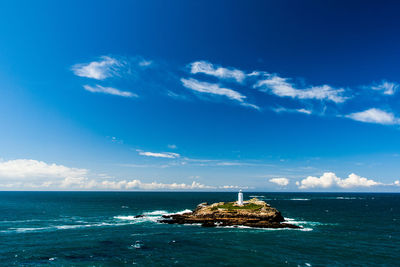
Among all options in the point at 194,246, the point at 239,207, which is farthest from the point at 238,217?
the point at 194,246

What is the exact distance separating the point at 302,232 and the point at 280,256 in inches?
954

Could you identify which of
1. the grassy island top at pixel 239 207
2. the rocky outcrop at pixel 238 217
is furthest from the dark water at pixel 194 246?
the grassy island top at pixel 239 207

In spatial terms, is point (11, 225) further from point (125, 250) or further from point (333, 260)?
point (333, 260)

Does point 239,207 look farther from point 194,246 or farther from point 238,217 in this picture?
point 194,246

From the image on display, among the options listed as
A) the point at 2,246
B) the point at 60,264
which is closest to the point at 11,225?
the point at 2,246

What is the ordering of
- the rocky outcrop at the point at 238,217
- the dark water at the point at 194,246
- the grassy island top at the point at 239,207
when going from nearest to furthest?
the dark water at the point at 194,246 → the rocky outcrop at the point at 238,217 → the grassy island top at the point at 239,207

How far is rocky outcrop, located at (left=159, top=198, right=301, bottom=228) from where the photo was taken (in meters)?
77.4

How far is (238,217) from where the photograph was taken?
3268 inches

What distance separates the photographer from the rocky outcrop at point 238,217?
77.4 meters

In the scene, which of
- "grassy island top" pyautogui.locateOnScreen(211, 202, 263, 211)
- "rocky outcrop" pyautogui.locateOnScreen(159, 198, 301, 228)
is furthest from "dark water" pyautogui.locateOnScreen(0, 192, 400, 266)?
"grassy island top" pyautogui.locateOnScreen(211, 202, 263, 211)

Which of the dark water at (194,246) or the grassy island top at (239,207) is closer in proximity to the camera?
the dark water at (194,246)

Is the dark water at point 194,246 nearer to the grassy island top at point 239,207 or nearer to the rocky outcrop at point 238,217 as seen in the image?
the rocky outcrop at point 238,217

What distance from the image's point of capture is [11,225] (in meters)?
74.2

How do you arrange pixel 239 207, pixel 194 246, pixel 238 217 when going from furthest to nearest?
pixel 239 207 < pixel 238 217 < pixel 194 246
